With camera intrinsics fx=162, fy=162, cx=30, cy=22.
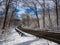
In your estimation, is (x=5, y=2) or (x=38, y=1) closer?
(x=5, y=2)

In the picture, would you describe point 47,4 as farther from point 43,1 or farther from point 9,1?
point 9,1

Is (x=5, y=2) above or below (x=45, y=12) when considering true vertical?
above

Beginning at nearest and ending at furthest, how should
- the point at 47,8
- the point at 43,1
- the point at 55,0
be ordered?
the point at 55,0
the point at 43,1
the point at 47,8

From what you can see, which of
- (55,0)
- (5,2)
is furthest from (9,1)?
(55,0)

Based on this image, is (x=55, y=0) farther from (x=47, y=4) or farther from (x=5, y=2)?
(x=5, y=2)

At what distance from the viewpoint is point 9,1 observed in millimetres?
28734

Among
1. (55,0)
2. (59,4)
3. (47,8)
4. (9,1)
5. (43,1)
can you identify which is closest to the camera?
(9,1)

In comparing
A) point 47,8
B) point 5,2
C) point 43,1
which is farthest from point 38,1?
point 5,2

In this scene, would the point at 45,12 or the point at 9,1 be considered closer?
the point at 9,1

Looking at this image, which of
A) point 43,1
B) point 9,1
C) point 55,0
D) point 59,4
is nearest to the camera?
Result: point 9,1

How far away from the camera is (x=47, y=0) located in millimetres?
49844

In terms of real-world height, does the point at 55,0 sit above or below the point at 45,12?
above

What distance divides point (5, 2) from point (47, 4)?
2497cm

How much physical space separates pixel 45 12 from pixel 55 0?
44.4 ft
